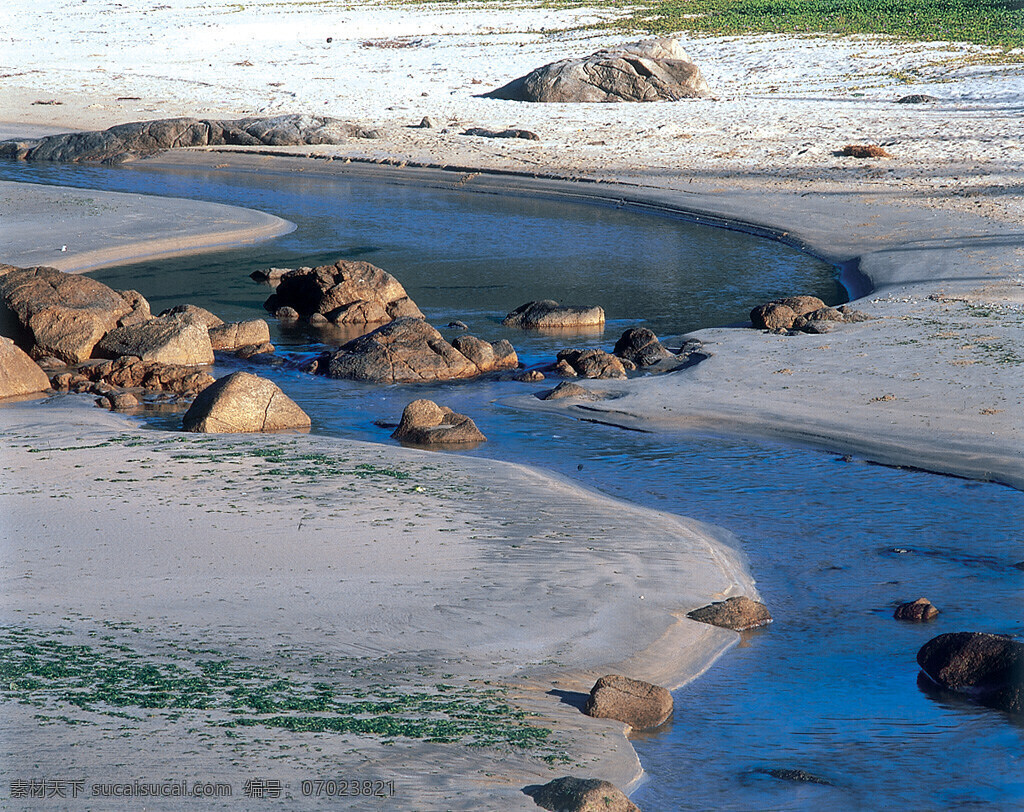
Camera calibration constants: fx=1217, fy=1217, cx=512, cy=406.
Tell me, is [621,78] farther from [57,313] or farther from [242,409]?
[242,409]

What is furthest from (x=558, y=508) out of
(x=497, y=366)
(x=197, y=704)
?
(x=497, y=366)

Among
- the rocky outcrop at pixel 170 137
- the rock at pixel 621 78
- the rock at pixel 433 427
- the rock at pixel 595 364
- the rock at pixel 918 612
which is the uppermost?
the rock at pixel 621 78

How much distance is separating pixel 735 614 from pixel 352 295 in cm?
938

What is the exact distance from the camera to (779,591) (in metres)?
7.32

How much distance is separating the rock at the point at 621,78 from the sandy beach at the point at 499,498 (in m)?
6.30

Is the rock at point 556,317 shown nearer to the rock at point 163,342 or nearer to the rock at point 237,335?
the rock at point 237,335

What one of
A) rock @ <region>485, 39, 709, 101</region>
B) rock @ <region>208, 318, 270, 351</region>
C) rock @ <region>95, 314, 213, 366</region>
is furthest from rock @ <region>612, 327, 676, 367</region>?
rock @ <region>485, 39, 709, 101</region>

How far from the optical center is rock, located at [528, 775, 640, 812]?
4535 mm

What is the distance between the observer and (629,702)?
562 centimetres

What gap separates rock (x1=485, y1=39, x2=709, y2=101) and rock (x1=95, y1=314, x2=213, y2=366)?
67.7 ft

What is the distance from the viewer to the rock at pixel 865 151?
22969 mm

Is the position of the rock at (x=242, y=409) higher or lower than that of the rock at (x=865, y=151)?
lower

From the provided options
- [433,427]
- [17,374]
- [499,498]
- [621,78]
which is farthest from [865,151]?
[499,498]

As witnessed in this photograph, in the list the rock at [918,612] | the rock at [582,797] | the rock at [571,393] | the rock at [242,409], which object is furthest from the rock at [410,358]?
the rock at [582,797]
